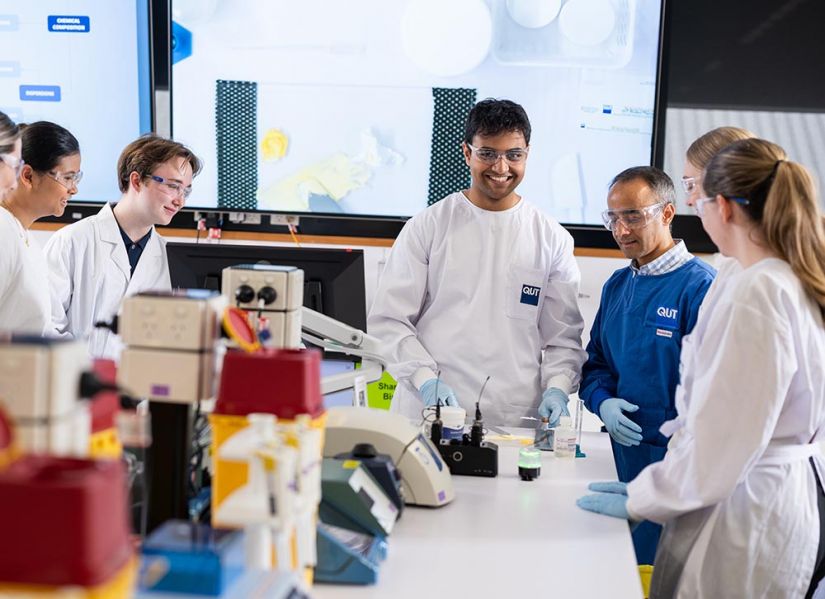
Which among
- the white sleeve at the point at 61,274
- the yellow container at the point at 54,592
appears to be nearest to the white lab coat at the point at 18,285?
the white sleeve at the point at 61,274

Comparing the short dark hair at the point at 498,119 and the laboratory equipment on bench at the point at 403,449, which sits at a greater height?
the short dark hair at the point at 498,119

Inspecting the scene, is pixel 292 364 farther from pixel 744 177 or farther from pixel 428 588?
pixel 744 177

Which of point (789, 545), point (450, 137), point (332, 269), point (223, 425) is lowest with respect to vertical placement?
point (789, 545)

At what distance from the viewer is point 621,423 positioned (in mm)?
2502

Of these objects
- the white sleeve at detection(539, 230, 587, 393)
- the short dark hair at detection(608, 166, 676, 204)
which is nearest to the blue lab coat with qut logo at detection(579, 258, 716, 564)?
the white sleeve at detection(539, 230, 587, 393)

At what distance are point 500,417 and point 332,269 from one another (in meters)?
0.85

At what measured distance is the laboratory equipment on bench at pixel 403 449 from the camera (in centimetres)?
183

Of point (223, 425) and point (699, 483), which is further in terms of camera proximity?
point (699, 483)

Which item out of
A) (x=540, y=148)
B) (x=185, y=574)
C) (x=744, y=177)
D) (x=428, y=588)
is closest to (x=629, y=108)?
(x=540, y=148)

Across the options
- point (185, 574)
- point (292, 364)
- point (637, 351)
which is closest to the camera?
point (185, 574)

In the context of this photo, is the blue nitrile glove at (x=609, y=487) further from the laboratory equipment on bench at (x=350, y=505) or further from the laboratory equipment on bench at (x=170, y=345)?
the laboratory equipment on bench at (x=170, y=345)

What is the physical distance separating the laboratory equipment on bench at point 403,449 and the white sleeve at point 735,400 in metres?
0.50

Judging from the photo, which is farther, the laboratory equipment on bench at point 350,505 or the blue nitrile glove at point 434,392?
the blue nitrile glove at point 434,392

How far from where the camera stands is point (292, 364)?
123cm
